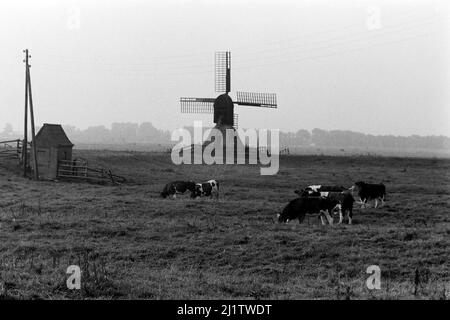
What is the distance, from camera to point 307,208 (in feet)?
56.5

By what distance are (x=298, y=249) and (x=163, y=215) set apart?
6.61m

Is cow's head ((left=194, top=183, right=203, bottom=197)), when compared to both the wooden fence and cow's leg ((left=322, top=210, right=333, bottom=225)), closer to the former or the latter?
the wooden fence

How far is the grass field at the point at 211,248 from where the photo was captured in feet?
30.6

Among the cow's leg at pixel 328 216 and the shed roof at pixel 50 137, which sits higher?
the shed roof at pixel 50 137

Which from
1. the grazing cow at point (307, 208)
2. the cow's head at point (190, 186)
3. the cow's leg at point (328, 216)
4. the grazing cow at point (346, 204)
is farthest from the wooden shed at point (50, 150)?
the cow's leg at point (328, 216)

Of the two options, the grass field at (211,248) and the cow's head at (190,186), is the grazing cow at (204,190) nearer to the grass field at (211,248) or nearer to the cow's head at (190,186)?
the cow's head at (190,186)

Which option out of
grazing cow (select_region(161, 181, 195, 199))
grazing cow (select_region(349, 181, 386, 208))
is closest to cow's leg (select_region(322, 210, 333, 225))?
grazing cow (select_region(349, 181, 386, 208))

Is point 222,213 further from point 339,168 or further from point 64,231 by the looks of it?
point 339,168

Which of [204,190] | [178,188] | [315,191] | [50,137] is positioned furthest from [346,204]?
[50,137]

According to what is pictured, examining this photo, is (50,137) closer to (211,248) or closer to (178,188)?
(178,188)

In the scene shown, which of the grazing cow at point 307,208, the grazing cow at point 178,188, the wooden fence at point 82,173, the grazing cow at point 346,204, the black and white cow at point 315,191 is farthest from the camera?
the wooden fence at point 82,173

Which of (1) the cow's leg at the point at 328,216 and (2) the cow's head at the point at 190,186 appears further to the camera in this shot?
(2) the cow's head at the point at 190,186

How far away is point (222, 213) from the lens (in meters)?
18.9

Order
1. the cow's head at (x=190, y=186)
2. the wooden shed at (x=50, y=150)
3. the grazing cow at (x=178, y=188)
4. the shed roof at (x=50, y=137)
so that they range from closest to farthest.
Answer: the grazing cow at (x=178, y=188)
the cow's head at (x=190, y=186)
the wooden shed at (x=50, y=150)
the shed roof at (x=50, y=137)
